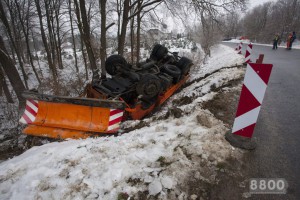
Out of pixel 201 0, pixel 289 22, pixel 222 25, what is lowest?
pixel 222 25

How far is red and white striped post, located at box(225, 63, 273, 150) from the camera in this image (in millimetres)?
2199

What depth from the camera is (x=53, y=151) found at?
2.72 meters

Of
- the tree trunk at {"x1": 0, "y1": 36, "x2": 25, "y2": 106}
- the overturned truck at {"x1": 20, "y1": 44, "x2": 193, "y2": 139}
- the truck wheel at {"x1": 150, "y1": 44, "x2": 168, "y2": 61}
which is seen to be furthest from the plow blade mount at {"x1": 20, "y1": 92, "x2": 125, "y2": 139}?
the truck wheel at {"x1": 150, "y1": 44, "x2": 168, "y2": 61}

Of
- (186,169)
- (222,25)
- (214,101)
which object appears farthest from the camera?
(222,25)

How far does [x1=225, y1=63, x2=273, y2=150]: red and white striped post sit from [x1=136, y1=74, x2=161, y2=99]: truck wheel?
222cm

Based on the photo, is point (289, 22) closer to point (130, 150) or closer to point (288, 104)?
point (288, 104)

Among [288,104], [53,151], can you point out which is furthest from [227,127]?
[53,151]

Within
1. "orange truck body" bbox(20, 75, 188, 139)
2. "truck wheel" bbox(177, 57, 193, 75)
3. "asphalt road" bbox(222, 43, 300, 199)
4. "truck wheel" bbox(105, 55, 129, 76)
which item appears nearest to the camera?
"asphalt road" bbox(222, 43, 300, 199)

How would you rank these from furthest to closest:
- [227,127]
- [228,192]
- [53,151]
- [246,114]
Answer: [227,127], [53,151], [246,114], [228,192]

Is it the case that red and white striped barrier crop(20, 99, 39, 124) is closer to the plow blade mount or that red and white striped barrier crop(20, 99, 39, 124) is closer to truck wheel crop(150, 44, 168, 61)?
the plow blade mount

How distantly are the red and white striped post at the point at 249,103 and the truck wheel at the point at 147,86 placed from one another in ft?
7.29

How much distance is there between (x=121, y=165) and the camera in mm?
2217

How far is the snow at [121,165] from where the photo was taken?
1928mm

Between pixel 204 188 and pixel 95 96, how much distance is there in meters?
3.52
